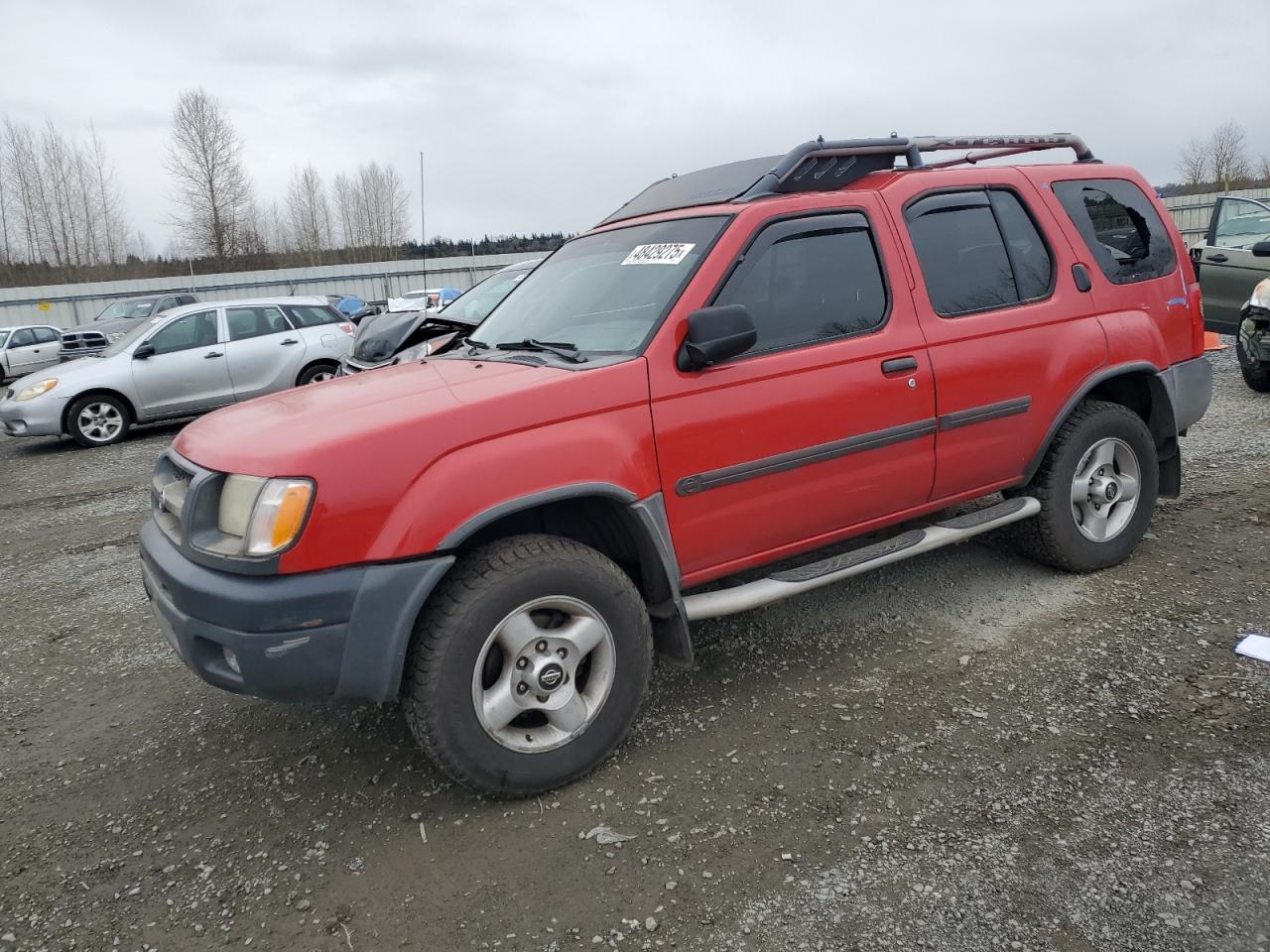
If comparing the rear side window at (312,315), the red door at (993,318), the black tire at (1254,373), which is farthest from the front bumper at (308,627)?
the rear side window at (312,315)

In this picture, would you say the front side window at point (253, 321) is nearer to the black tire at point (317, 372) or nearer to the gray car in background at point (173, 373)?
the gray car in background at point (173, 373)

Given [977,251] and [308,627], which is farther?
[977,251]

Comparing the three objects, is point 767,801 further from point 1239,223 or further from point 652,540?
point 1239,223

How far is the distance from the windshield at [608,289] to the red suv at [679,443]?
0.05 feet

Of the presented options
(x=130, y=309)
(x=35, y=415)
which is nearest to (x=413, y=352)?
(x=35, y=415)

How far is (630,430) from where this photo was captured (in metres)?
2.97

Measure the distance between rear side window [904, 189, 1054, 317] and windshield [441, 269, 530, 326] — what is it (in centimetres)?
507

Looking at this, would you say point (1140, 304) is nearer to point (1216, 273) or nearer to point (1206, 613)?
point (1206, 613)

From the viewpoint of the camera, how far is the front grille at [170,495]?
2.92m

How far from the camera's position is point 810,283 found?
3457 mm

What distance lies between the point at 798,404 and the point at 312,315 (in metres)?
10.2

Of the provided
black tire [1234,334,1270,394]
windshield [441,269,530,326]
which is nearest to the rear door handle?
windshield [441,269,530,326]

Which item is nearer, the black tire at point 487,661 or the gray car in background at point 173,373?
the black tire at point 487,661

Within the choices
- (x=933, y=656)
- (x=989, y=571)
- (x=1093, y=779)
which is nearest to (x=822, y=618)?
(x=933, y=656)
